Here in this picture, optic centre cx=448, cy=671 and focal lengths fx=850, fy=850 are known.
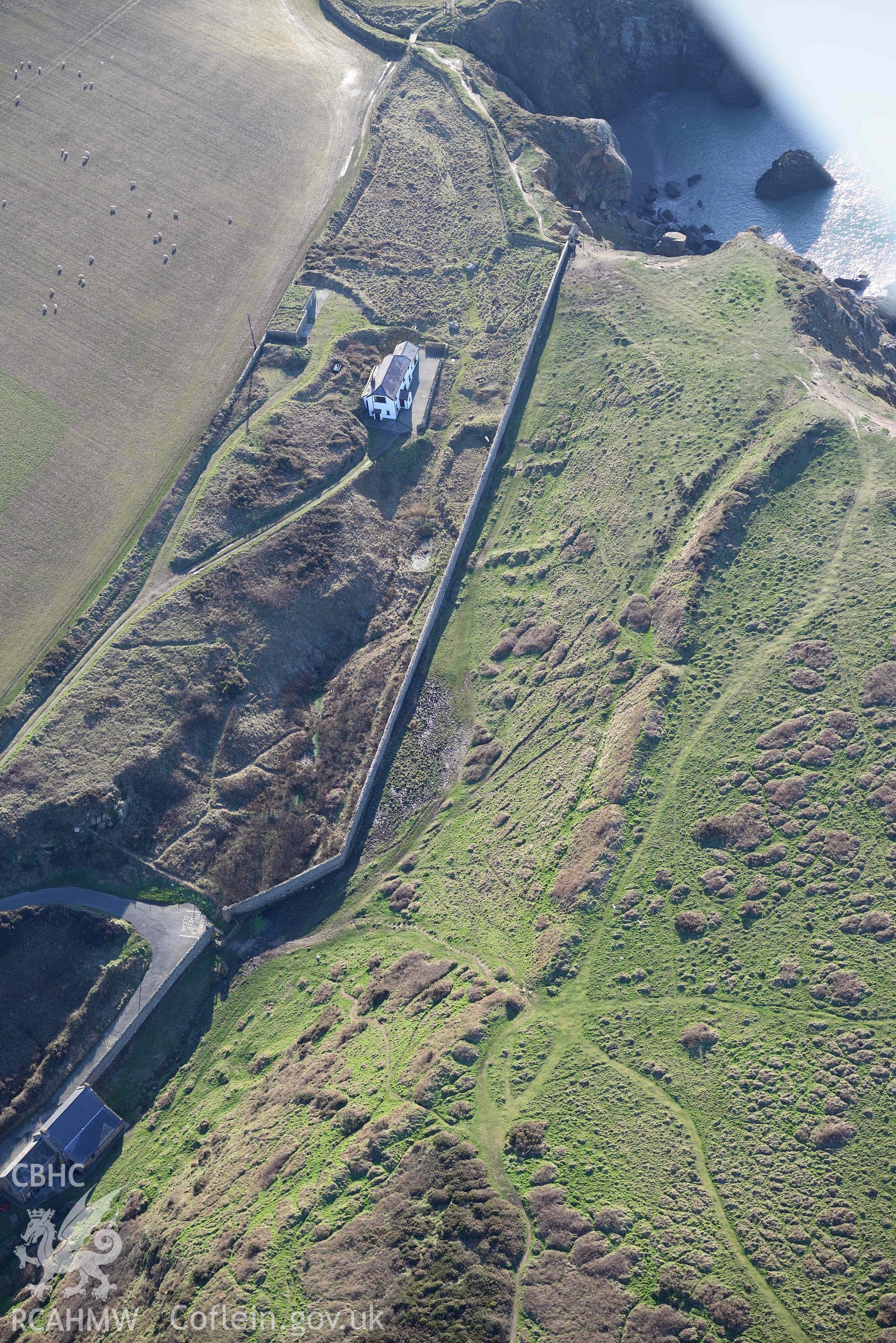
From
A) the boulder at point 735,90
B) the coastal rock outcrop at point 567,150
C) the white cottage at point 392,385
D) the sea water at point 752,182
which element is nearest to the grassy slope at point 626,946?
the white cottage at point 392,385

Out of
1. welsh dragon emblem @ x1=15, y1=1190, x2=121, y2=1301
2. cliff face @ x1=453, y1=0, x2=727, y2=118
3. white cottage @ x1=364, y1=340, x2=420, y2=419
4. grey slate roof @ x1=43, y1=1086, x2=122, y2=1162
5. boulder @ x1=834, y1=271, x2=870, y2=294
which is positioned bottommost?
boulder @ x1=834, y1=271, x2=870, y2=294

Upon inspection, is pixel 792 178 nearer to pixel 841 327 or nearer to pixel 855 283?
pixel 855 283

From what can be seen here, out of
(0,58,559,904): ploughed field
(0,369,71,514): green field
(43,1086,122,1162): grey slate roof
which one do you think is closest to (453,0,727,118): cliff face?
(0,58,559,904): ploughed field

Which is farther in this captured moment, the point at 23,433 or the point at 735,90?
the point at 735,90

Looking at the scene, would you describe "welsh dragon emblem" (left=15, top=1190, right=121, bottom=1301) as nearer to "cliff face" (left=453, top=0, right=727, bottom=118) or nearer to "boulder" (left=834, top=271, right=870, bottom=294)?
"boulder" (left=834, top=271, right=870, bottom=294)

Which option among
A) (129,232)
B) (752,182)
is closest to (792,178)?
(752,182)
